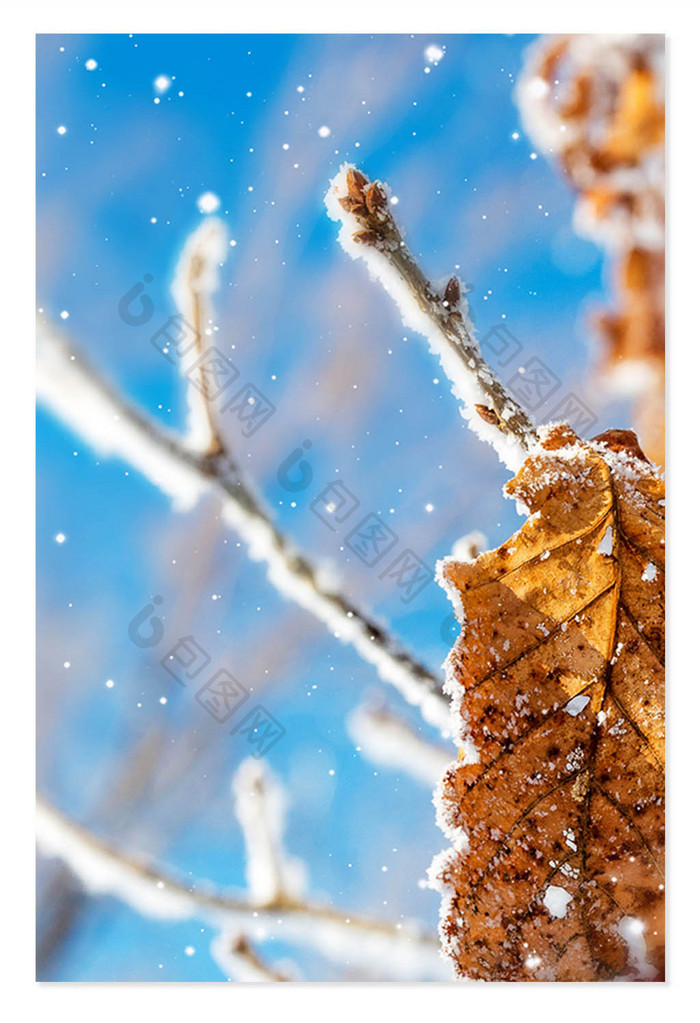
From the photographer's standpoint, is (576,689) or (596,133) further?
(596,133)

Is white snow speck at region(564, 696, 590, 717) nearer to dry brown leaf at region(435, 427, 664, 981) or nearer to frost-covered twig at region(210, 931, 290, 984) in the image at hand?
dry brown leaf at region(435, 427, 664, 981)

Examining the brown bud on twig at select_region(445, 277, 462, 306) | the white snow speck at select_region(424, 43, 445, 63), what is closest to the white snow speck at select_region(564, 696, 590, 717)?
the brown bud on twig at select_region(445, 277, 462, 306)

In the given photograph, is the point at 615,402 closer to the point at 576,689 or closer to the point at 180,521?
the point at 576,689

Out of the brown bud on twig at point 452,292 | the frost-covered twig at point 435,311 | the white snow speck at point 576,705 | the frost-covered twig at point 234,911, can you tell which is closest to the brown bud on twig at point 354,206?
the frost-covered twig at point 435,311

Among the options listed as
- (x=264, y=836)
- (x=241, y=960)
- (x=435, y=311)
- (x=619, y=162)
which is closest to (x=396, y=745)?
(x=264, y=836)

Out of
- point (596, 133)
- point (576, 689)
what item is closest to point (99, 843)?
point (576, 689)

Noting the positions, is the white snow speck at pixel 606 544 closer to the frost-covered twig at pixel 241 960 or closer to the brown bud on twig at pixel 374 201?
the brown bud on twig at pixel 374 201

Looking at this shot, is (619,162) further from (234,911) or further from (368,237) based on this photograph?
(234,911)
